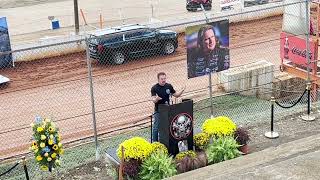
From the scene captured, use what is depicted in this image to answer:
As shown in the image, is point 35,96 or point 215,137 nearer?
point 215,137

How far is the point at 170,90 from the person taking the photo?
11000mm

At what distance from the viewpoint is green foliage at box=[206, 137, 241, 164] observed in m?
10.1

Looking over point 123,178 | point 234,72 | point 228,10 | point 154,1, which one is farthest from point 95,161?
point 154,1

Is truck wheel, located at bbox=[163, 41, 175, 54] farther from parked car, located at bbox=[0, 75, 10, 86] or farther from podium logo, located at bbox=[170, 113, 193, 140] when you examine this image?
podium logo, located at bbox=[170, 113, 193, 140]

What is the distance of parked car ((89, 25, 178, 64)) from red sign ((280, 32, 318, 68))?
6298 mm

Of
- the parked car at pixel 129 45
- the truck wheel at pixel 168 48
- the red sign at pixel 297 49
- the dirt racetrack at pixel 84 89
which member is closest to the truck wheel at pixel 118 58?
the parked car at pixel 129 45

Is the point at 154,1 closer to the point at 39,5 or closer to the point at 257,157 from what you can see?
the point at 39,5

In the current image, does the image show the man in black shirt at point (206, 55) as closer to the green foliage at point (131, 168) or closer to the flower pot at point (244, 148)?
the flower pot at point (244, 148)

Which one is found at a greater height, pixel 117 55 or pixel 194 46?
pixel 194 46

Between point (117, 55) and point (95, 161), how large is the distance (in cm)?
1045

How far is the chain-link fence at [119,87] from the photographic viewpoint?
1391 cm

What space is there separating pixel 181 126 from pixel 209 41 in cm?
251

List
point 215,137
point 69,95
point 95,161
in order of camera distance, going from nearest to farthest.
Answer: point 215,137 → point 95,161 → point 69,95

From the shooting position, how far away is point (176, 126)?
10172mm
